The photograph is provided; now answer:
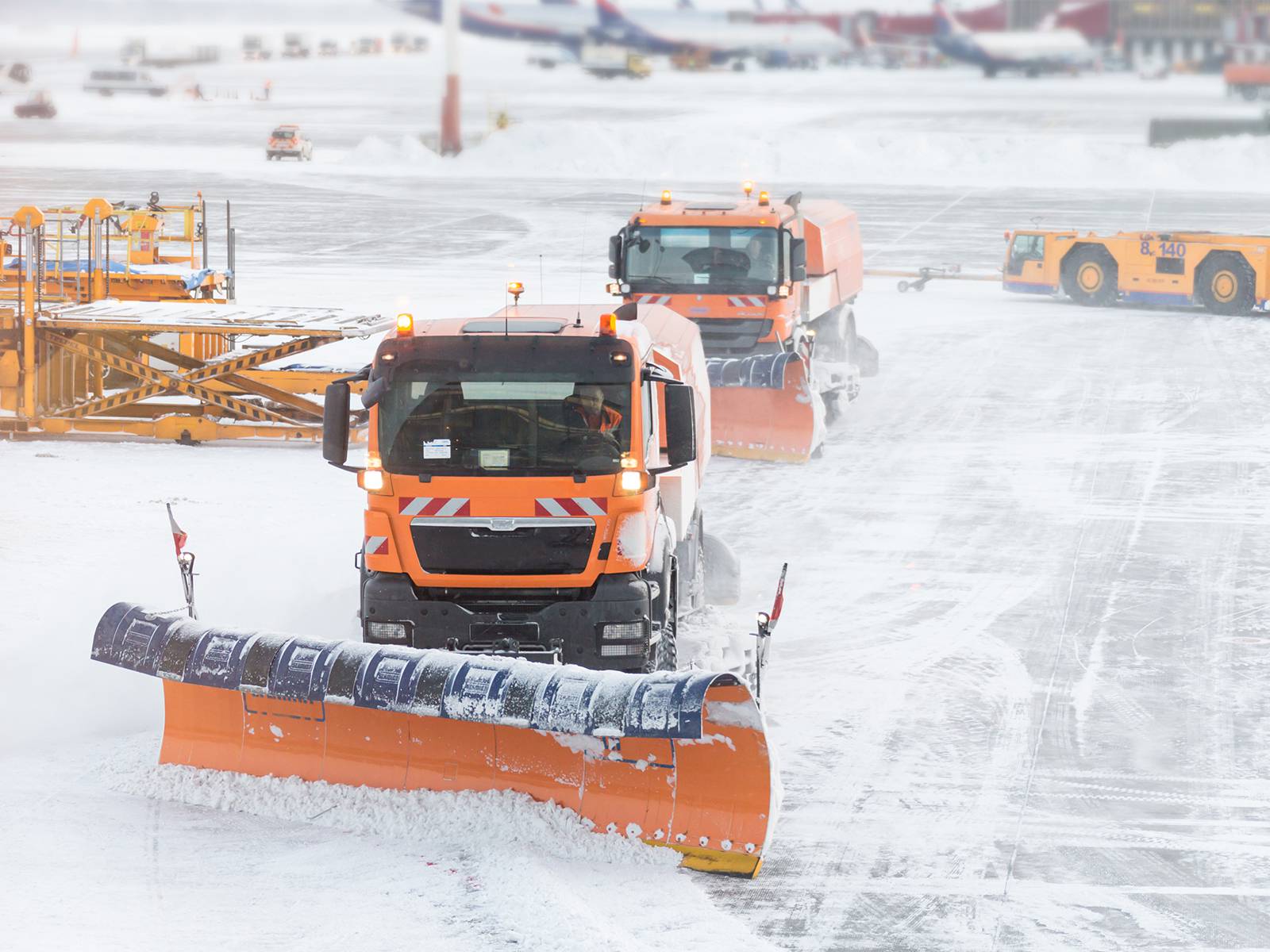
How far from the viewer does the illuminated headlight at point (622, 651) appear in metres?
8.67

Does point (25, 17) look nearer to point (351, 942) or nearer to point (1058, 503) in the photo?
point (1058, 503)

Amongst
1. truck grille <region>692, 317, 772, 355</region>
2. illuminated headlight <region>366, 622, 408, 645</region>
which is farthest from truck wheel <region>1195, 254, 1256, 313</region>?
illuminated headlight <region>366, 622, 408, 645</region>

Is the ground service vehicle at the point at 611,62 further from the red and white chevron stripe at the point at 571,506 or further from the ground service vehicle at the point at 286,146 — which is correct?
the red and white chevron stripe at the point at 571,506

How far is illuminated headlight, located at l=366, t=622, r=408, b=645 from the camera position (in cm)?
879

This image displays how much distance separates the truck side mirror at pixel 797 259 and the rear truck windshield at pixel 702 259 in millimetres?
162

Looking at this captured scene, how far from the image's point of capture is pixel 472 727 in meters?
8.16

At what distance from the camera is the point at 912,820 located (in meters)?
8.33

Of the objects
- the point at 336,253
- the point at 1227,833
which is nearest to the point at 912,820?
the point at 1227,833

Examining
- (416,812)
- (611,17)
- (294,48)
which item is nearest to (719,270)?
(416,812)

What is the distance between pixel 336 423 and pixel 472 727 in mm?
1800

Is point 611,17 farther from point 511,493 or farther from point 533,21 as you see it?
point 511,493

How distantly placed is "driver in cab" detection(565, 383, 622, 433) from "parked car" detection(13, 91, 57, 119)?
69.3 meters

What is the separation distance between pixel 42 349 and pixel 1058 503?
33.3 ft

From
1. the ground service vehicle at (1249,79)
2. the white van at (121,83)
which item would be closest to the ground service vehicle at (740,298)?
the ground service vehicle at (1249,79)
